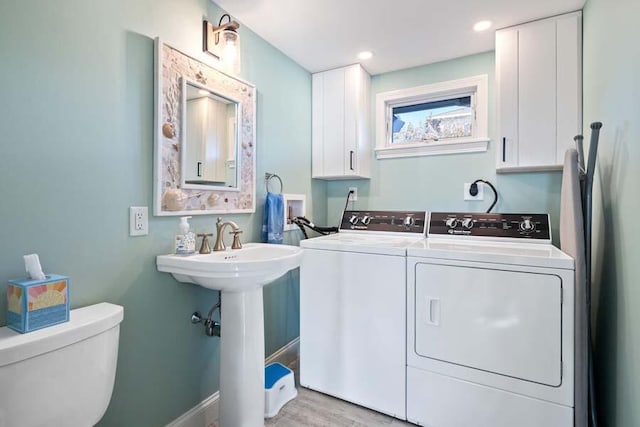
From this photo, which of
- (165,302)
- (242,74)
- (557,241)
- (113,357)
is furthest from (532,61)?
(113,357)

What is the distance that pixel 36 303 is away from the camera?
0.95 meters

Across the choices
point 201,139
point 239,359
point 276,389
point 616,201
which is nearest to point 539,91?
point 616,201

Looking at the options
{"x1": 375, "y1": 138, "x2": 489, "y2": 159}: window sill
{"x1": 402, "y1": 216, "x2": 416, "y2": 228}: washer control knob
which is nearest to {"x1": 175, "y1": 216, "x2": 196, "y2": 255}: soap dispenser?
{"x1": 402, "y1": 216, "x2": 416, "y2": 228}: washer control knob

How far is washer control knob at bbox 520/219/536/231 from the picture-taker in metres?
1.96

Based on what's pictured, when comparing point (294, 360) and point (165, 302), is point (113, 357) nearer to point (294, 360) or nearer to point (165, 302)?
point (165, 302)

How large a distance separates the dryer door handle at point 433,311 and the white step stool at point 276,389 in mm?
912

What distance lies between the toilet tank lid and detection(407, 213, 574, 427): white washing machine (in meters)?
1.35

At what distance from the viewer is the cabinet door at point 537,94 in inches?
73.7

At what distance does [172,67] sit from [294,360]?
205cm

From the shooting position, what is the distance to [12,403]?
847 millimetres

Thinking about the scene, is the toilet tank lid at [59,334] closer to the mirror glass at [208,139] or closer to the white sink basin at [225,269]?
the white sink basin at [225,269]

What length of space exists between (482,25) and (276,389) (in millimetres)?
2485

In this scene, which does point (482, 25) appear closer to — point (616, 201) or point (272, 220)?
point (616, 201)

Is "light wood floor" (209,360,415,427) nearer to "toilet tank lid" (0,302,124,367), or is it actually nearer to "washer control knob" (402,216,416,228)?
"toilet tank lid" (0,302,124,367)
